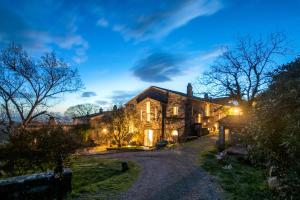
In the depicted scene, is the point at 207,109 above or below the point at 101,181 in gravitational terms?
above

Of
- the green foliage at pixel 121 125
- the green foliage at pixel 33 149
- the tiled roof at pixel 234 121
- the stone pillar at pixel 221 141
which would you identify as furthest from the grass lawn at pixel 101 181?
the green foliage at pixel 121 125

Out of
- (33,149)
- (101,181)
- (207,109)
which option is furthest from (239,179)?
(207,109)

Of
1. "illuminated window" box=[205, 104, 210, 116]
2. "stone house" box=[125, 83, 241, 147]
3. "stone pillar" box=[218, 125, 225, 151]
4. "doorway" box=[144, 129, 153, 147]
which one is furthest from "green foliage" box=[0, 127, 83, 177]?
"illuminated window" box=[205, 104, 210, 116]

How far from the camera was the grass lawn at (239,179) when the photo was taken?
1004 centimetres

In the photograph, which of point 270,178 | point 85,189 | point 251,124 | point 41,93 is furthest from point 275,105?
point 41,93

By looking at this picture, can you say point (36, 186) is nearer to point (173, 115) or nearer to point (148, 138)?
point (173, 115)

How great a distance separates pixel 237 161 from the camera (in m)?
18.0

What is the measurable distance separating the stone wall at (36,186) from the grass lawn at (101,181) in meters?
Answer: 0.59

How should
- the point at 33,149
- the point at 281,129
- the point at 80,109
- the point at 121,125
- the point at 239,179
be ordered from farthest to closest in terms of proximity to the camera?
the point at 80,109 → the point at 121,125 → the point at 33,149 → the point at 239,179 → the point at 281,129

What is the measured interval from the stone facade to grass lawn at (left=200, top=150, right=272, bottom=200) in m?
15.8

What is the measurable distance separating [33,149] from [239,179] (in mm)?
11294

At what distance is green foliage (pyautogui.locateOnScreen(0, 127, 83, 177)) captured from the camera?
45.4 ft

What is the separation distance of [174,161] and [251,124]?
1174cm

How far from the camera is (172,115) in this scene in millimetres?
35219
